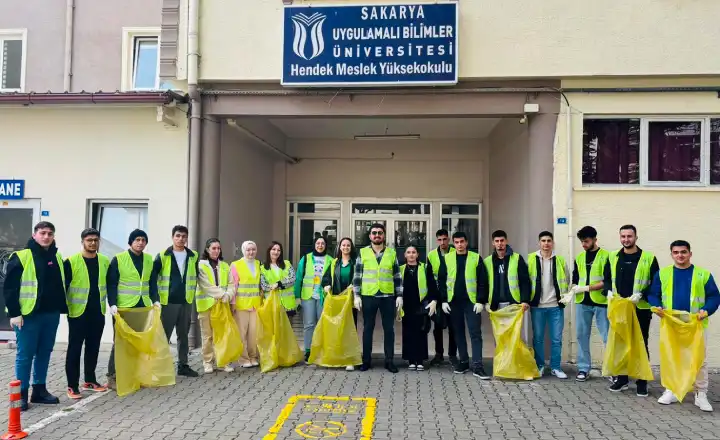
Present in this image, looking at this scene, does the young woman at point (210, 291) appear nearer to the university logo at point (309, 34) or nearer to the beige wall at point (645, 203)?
the university logo at point (309, 34)

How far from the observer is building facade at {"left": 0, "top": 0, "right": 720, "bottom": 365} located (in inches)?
281

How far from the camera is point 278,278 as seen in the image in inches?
268

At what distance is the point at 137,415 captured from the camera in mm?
5004

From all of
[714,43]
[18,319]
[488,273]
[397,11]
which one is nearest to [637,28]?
[714,43]

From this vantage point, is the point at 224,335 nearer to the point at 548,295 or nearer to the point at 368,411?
the point at 368,411

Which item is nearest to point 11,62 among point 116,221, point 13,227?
point 13,227

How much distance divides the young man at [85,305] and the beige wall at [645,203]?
19.0 feet

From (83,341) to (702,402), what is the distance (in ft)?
21.3

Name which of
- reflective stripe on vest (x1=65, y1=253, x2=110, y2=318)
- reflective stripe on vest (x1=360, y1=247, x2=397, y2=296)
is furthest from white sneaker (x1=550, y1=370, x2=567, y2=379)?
reflective stripe on vest (x1=65, y1=253, x2=110, y2=318)

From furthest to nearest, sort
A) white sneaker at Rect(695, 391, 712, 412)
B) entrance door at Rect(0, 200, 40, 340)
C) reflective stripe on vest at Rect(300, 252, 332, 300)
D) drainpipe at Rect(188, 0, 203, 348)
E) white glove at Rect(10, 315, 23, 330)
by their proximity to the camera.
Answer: entrance door at Rect(0, 200, 40, 340) → drainpipe at Rect(188, 0, 203, 348) → reflective stripe on vest at Rect(300, 252, 332, 300) → white sneaker at Rect(695, 391, 712, 412) → white glove at Rect(10, 315, 23, 330)

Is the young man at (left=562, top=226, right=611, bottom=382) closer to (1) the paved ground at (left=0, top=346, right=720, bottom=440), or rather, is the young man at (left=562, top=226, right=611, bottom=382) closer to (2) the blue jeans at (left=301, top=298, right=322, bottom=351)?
(1) the paved ground at (left=0, top=346, right=720, bottom=440)

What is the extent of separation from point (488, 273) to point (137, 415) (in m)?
4.15

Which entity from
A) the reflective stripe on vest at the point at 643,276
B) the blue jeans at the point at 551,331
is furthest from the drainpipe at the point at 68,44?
the reflective stripe on vest at the point at 643,276

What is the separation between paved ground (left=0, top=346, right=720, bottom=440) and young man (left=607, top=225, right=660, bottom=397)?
0.58 metres
